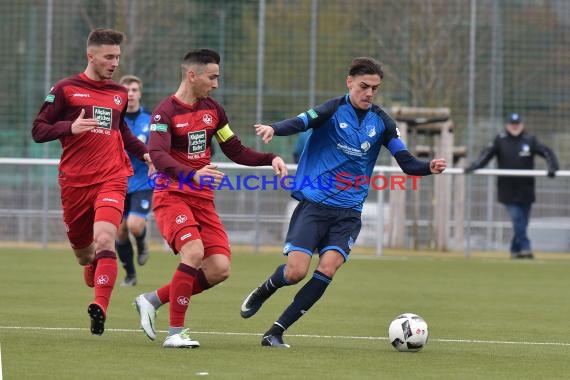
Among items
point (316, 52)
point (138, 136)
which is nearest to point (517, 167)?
point (316, 52)

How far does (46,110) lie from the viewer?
9.63 meters

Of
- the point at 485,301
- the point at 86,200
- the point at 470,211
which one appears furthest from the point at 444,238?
the point at 86,200

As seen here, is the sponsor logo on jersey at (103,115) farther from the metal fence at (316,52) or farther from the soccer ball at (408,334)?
the metal fence at (316,52)

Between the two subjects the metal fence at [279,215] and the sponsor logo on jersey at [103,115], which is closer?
the sponsor logo on jersey at [103,115]

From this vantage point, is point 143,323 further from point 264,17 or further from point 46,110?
point 264,17

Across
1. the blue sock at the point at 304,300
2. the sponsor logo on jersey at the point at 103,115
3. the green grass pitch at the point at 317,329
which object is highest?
the sponsor logo on jersey at the point at 103,115

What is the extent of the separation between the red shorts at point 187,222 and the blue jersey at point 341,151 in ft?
2.29

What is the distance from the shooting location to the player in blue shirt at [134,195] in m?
14.6

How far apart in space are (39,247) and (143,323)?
506 inches

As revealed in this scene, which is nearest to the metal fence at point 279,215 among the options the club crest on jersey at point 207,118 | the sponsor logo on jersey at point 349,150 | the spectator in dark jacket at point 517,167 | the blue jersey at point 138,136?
the spectator in dark jacket at point 517,167

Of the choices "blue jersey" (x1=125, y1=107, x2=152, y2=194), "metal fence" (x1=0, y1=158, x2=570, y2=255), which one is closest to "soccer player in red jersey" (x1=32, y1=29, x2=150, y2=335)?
"blue jersey" (x1=125, y1=107, x2=152, y2=194)

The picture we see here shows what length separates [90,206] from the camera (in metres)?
9.86

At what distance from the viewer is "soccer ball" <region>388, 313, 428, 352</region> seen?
8.89 meters

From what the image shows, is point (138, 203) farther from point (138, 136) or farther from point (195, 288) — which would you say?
point (195, 288)
